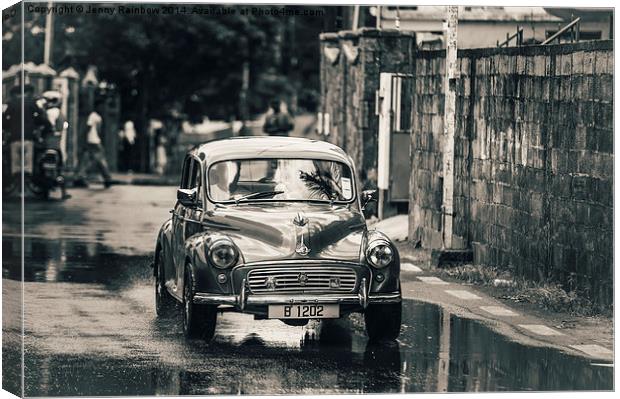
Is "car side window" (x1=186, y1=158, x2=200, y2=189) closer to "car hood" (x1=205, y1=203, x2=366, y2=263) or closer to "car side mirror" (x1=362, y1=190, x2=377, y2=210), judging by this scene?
"car hood" (x1=205, y1=203, x2=366, y2=263)

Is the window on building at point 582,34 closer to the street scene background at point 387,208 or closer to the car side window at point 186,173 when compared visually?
the street scene background at point 387,208

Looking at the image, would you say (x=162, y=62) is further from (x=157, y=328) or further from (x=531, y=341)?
(x=531, y=341)

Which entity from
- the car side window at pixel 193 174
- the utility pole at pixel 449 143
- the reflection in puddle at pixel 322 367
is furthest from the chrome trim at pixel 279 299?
the utility pole at pixel 449 143

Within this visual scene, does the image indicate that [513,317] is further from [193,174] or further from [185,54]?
[185,54]

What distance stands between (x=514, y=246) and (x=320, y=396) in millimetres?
4963

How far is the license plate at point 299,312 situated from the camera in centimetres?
1277

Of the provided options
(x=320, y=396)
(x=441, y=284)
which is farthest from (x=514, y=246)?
(x=320, y=396)

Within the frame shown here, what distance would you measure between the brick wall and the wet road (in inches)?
50.5

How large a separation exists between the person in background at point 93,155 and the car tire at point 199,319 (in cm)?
1410

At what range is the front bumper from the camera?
12773 millimetres

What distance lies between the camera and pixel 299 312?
1278cm

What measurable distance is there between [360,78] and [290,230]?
10634 mm

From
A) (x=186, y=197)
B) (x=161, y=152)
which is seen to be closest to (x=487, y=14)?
(x=186, y=197)

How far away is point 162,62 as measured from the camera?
59.5 ft
